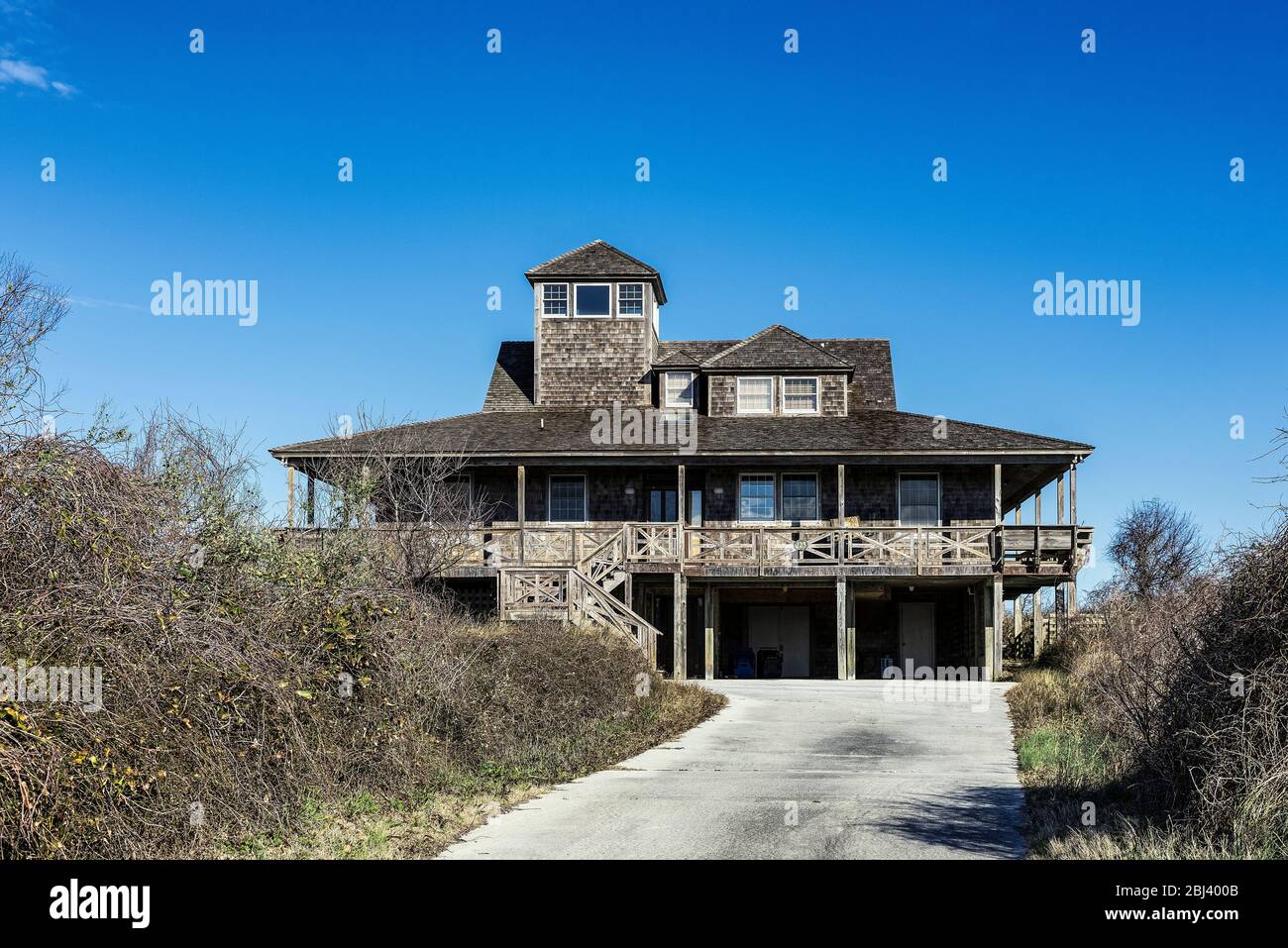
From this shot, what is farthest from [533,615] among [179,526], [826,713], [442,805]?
[179,526]

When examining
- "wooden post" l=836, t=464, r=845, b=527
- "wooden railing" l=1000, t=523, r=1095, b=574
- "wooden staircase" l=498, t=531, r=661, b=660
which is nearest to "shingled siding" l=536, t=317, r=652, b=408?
"wooden post" l=836, t=464, r=845, b=527

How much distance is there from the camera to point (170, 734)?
29.4 feet

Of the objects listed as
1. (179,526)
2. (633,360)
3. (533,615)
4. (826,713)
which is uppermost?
(633,360)

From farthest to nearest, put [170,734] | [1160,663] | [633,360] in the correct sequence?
[633,360] → [1160,663] → [170,734]

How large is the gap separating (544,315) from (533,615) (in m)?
12.6

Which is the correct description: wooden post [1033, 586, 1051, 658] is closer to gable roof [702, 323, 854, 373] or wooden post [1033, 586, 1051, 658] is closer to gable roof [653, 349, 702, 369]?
gable roof [702, 323, 854, 373]

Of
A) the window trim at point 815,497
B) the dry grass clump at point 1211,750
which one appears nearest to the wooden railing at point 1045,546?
the window trim at point 815,497

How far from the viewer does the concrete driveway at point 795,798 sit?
9.95m

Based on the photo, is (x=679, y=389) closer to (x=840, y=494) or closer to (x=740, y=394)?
(x=740, y=394)

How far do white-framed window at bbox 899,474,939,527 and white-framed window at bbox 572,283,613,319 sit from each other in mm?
9189

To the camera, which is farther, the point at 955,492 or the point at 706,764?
the point at 955,492

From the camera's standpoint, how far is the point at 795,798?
12.5 m

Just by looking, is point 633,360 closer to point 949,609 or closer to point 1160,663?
point 949,609

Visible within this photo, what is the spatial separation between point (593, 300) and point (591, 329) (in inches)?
31.8
